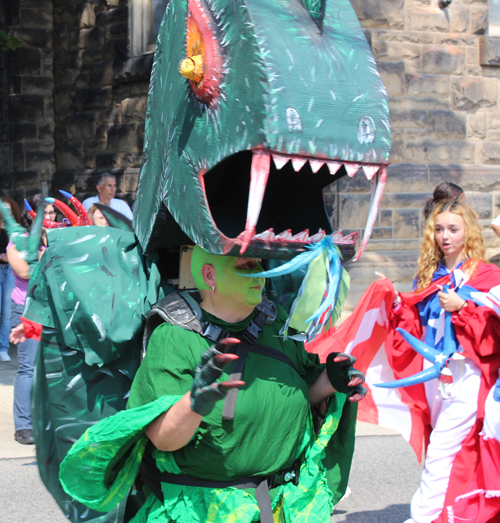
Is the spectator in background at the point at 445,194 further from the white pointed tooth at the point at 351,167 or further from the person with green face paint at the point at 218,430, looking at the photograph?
the white pointed tooth at the point at 351,167

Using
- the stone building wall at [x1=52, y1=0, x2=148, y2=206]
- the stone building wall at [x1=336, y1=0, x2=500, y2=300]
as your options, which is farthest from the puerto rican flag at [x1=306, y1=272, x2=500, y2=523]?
the stone building wall at [x1=52, y1=0, x2=148, y2=206]

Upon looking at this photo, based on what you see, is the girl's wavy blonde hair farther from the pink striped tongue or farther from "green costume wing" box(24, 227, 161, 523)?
the pink striped tongue

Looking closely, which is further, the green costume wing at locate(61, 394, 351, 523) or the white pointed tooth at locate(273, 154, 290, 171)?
Answer: the green costume wing at locate(61, 394, 351, 523)

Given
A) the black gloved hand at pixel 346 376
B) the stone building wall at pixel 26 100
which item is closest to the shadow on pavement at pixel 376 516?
the black gloved hand at pixel 346 376

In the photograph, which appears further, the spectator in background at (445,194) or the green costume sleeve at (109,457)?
the spectator in background at (445,194)

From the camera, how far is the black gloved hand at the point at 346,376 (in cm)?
211

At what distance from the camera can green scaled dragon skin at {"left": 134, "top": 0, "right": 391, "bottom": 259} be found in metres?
1.73

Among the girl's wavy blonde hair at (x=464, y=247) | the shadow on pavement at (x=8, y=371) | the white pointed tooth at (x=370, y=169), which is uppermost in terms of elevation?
the white pointed tooth at (x=370, y=169)

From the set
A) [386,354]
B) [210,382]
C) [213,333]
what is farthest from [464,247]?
[210,382]

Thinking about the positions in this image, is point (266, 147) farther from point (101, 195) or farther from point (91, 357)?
point (101, 195)

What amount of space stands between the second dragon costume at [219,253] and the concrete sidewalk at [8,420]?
2715 mm

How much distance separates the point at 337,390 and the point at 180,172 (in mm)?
860

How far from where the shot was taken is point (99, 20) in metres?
9.09

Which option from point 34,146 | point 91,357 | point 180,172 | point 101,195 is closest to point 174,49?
point 180,172
